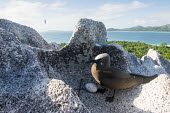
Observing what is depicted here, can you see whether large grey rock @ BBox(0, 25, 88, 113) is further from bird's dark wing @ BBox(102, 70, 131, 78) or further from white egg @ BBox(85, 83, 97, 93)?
white egg @ BBox(85, 83, 97, 93)

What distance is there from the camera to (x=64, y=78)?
3.19 m

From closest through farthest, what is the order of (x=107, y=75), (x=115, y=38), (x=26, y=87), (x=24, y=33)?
(x=26, y=87) → (x=107, y=75) → (x=24, y=33) → (x=115, y=38)

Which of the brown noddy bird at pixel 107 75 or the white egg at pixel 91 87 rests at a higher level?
the brown noddy bird at pixel 107 75

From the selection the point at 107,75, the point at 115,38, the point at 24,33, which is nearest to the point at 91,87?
the point at 107,75

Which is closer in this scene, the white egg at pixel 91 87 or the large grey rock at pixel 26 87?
the large grey rock at pixel 26 87

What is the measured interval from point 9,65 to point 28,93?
54 cm

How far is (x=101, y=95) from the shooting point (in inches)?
120

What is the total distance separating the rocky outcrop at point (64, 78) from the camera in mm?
1840

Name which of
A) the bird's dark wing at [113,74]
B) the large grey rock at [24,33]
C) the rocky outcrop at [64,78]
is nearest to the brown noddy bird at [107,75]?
the bird's dark wing at [113,74]

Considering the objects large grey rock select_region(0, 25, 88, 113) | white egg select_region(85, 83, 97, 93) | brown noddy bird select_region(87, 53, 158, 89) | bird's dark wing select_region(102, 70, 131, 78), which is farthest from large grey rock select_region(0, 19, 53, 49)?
bird's dark wing select_region(102, 70, 131, 78)

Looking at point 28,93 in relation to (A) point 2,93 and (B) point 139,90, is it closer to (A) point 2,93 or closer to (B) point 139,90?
(A) point 2,93

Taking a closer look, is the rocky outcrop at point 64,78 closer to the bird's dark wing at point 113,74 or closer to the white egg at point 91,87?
the white egg at point 91,87

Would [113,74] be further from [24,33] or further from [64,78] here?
[24,33]

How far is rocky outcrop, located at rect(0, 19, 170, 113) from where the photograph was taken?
1.84 metres
